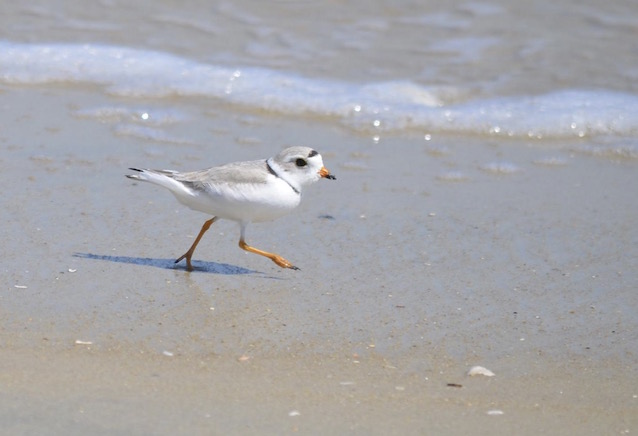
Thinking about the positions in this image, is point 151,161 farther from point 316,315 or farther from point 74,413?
point 74,413

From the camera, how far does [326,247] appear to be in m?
5.39

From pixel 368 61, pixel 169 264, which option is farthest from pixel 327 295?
pixel 368 61

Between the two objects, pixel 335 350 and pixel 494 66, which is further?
pixel 494 66

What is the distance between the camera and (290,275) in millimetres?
5035

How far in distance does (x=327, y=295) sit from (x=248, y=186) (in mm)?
676

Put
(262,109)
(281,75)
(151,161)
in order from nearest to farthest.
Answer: (151,161) < (262,109) < (281,75)

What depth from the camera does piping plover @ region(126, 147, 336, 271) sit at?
497 cm

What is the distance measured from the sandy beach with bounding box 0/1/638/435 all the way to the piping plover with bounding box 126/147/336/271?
0.29 m

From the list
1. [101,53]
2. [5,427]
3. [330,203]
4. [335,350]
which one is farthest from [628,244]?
[101,53]

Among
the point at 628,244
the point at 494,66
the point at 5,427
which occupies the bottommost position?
the point at 5,427

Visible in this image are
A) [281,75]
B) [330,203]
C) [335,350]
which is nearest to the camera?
[335,350]

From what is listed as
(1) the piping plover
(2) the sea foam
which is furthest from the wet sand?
(2) the sea foam

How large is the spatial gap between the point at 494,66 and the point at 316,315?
5484 mm

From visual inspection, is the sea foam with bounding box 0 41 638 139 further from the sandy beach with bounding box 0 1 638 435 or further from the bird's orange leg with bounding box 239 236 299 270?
the bird's orange leg with bounding box 239 236 299 270
